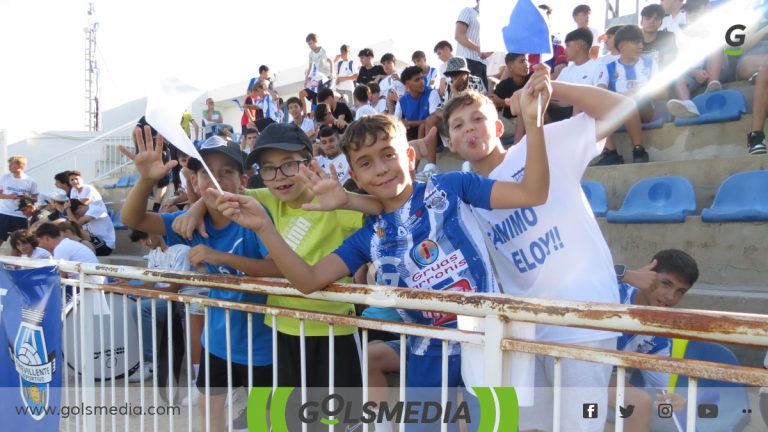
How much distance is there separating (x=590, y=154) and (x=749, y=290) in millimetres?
2449

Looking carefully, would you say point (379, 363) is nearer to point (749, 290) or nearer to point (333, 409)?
point (333, 409)

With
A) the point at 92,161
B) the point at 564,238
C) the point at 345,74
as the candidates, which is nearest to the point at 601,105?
the point at 564,238

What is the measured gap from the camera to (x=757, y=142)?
471 centimetres

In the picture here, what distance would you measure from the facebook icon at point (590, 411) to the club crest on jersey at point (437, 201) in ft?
2.47

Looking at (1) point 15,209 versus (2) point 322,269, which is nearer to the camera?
(2) point 322,269

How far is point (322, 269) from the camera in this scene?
1914mm

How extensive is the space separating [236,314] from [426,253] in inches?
42.0

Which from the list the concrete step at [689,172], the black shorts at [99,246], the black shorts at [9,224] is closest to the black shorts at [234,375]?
the concrete step at [689,172]

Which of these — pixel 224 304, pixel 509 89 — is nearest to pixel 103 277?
pixel 224 304

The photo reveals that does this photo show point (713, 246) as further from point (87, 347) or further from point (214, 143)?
point (87, 347)

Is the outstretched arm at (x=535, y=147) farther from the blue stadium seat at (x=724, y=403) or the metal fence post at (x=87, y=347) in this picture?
the metal fence post at (x=87, y=347)

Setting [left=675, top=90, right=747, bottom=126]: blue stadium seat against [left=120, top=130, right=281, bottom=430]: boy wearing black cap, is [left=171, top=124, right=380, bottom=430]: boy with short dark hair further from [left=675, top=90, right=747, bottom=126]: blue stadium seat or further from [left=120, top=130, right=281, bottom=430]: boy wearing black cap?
[left=675, top=90, right=747, bottom=126]: blue stadium seat

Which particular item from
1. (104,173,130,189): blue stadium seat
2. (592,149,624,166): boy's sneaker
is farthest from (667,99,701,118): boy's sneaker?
(104,173,130,189): blue stadium seat

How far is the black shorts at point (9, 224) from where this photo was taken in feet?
30.9
